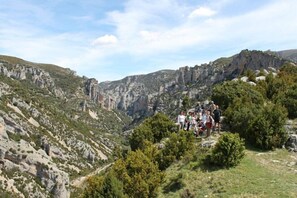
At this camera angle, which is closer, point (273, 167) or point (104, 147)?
point (273, 167)

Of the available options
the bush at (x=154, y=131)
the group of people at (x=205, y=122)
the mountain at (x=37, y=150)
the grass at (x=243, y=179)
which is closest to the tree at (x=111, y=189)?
the grass at (x=243, y=179)

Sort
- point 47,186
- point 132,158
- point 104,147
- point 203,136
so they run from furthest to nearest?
→ point 104,147 → point 47,186 → point 203,136 → point 132,158

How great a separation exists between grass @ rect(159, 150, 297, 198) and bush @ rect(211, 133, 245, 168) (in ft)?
1.30

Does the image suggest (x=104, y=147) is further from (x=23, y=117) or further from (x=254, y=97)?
(x=254, y=97)

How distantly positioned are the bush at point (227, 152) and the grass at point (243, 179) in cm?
40

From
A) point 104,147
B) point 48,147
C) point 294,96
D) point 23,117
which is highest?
point 294,96

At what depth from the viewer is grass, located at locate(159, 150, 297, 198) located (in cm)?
1459

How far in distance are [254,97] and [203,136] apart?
7.88 meters

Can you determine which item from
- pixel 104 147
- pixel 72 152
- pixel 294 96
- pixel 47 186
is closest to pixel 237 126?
pixel 294 96

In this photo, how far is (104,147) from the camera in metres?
179

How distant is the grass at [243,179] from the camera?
14594 mm

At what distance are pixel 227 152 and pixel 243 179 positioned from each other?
1774mm

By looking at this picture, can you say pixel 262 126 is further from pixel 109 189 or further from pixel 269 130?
pixel 109 189

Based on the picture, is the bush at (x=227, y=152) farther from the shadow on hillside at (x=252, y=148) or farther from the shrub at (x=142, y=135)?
the shrub at (x=142, y=135)
